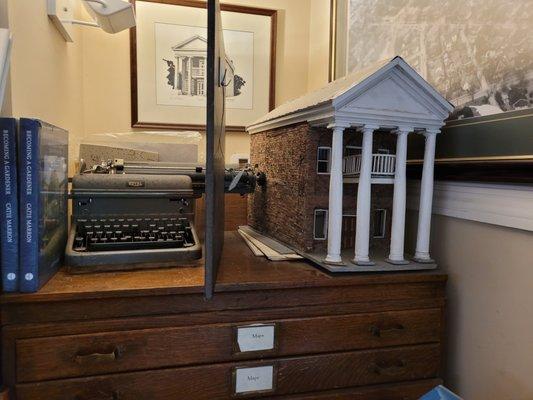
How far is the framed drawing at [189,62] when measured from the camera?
1.61 meters

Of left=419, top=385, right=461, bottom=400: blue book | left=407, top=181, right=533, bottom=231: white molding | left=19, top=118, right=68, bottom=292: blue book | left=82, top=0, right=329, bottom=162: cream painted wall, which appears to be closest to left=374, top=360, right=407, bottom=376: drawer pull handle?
left=419, top=385, right=461, bottom=400: blue book

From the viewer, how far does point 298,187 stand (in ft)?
3.26

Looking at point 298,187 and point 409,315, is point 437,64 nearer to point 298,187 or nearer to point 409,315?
point 298,187

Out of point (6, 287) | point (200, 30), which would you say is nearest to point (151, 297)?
point (6, 287)

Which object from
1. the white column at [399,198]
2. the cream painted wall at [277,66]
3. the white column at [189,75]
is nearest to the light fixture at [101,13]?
the cream painted wall at [277,66]

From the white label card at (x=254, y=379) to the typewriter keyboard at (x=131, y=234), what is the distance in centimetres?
30

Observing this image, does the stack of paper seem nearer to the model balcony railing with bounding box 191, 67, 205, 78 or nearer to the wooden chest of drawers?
the wooden chest of drawers

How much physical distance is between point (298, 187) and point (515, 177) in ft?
1.58

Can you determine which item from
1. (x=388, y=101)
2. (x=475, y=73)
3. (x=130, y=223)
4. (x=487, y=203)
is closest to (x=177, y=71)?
(x=130, y=223)

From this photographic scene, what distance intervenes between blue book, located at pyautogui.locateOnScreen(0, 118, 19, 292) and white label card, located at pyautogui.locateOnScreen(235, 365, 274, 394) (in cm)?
46

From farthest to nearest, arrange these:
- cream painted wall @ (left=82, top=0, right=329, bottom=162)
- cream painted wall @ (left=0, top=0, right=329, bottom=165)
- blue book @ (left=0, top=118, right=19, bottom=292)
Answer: cream painted wall @ (left=82, top=0, right=329, bottom=162) < cream painted wall @ (left=0, top=0, right=329, bottom=165) < blue book @ (left=0, top=118, right=19, bottom=292)

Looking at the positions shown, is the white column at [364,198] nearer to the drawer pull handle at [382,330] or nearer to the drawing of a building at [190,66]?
the drawer pull handle at [382,330]

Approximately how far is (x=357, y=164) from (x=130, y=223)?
571 millimetres

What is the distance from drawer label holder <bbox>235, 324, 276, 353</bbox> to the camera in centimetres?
77
